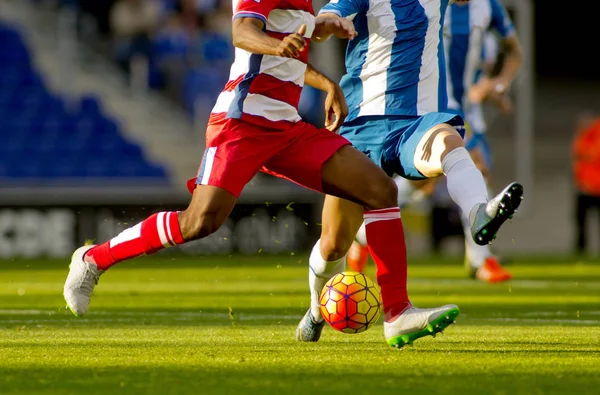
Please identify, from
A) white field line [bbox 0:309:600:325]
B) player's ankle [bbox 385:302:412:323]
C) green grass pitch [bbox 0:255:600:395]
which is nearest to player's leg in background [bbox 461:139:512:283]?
green grass pitch [bbox 0:255:600:395]

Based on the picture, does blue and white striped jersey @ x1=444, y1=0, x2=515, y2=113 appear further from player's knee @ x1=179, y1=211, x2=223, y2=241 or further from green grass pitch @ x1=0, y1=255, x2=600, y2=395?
player's knee @ x1=179, y1=211, x2=223, y2=241

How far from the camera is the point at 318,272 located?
247 inches

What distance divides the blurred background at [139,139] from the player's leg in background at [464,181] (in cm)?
1021

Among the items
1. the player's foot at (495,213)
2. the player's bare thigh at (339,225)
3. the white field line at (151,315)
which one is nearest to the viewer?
the player's foot at (495,213)

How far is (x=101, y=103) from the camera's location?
1873cm

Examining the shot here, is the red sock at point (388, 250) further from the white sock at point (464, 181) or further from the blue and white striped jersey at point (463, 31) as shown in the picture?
the blue and white striped jersey at point (463, 31)

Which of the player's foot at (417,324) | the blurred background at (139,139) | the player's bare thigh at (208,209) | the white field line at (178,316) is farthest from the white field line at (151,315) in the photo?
the blurred background at (139,139)

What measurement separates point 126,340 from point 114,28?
14462mm

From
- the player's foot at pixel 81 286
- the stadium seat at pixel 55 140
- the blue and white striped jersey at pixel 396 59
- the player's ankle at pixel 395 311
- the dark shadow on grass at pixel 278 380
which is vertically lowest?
the dark shadow on grass at pixel 278 380

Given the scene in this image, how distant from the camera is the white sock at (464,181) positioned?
5.58 m

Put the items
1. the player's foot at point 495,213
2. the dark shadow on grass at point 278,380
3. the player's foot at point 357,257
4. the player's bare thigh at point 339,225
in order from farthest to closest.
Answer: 1. the player's foot at point 357,257
2. the player's bare thigh at point 339,225
3. the player's foot at point 495,213
4. the dark shadow on grass at point 278,380

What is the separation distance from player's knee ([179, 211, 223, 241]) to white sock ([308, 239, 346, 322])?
707 millimetres

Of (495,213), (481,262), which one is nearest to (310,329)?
(495,213)

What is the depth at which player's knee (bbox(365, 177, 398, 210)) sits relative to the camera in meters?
5.67
